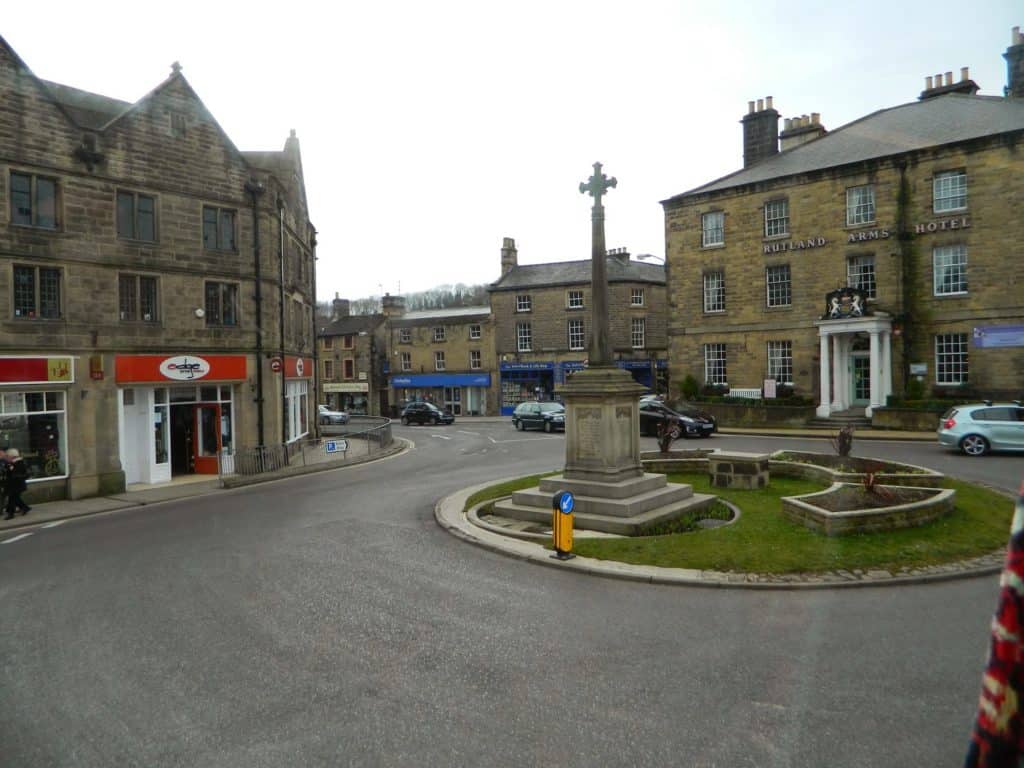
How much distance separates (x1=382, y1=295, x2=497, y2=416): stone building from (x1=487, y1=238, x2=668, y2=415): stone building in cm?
130

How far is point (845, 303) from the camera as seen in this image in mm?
30016

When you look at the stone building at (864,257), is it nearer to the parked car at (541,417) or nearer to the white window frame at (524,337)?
the parked car at (541,417)

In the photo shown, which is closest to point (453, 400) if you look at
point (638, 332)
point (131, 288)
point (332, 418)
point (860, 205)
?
point (332, 418)

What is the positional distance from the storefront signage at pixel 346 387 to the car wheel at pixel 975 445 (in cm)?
4415

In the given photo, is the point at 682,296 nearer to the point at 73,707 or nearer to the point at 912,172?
the point at 912,172

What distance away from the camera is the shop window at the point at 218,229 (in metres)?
21.5

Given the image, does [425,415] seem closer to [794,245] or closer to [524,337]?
[524,337]

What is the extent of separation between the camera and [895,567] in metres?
8.65

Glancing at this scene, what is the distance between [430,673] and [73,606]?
5.23m

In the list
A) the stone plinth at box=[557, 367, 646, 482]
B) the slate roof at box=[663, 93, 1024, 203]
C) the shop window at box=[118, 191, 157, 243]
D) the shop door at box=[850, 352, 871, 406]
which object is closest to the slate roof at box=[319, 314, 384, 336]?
the slate roof at box=[663, 93, 1024, 203]

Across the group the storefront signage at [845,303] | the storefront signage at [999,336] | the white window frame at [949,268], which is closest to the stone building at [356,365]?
the storefront signage at [845,303]

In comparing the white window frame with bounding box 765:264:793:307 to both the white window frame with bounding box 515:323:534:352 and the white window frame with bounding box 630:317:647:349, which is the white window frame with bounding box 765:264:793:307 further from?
the white window frame with bounding box 515:323:534:352

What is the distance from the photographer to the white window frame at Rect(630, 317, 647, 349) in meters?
46.9

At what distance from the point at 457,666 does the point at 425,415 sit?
3859 cm
